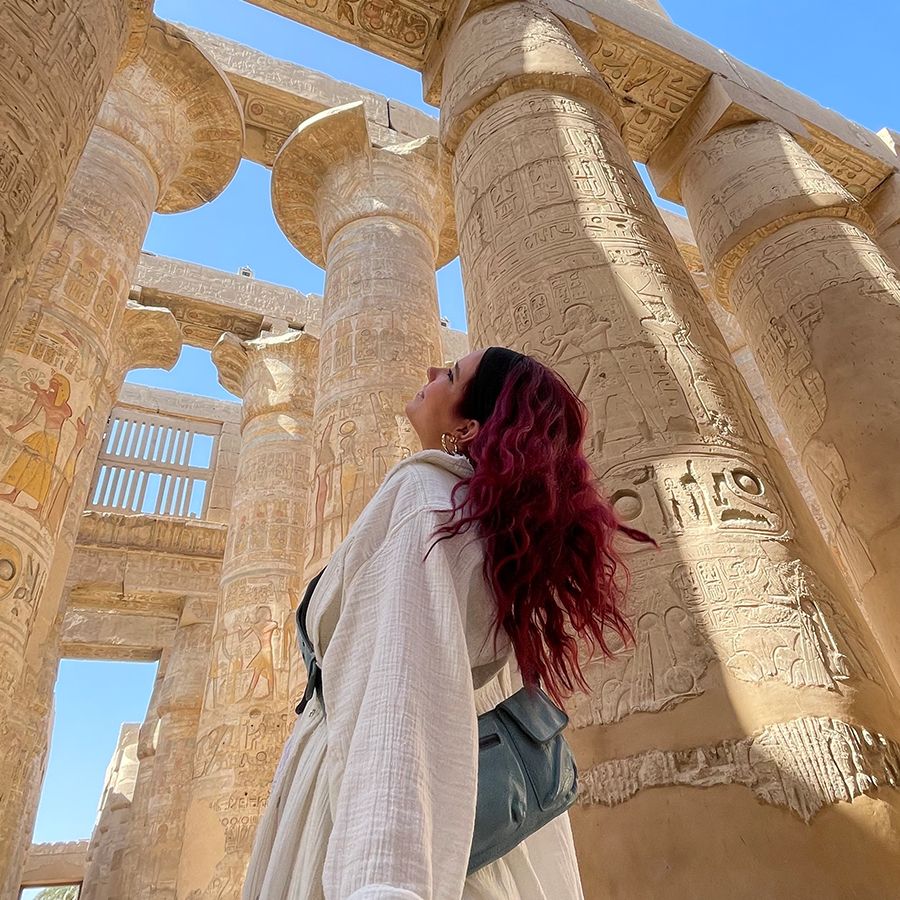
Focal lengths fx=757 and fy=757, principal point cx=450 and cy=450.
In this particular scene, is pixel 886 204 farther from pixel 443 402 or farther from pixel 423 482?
pixel 423 482

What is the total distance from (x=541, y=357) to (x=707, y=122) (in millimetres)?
3999

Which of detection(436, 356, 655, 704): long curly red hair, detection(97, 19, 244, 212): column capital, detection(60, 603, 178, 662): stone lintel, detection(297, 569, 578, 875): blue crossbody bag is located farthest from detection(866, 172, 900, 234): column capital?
detection(60, 603, 178, 662): stone lintel

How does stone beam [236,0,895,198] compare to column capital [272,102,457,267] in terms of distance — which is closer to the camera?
stone beam [236,0,895,198]

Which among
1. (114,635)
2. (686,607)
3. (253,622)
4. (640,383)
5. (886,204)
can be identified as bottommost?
(686,607)

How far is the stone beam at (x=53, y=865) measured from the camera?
1358cm

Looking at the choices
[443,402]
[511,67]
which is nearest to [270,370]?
[511,67]

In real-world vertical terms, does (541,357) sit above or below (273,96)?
below

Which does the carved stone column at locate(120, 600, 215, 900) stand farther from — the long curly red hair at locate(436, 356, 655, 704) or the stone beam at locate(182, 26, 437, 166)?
the long curly red hair at locate(436, 356, 655, 704)

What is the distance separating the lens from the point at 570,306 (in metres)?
3.14

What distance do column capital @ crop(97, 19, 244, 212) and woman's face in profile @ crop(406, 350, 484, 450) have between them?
566 cm

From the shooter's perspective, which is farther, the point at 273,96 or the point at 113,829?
the point at 113,829

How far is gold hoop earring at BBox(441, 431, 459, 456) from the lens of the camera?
4.84 ft

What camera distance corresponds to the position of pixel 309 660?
1202 mm

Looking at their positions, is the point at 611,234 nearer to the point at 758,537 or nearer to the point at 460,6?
the point at 758,537
